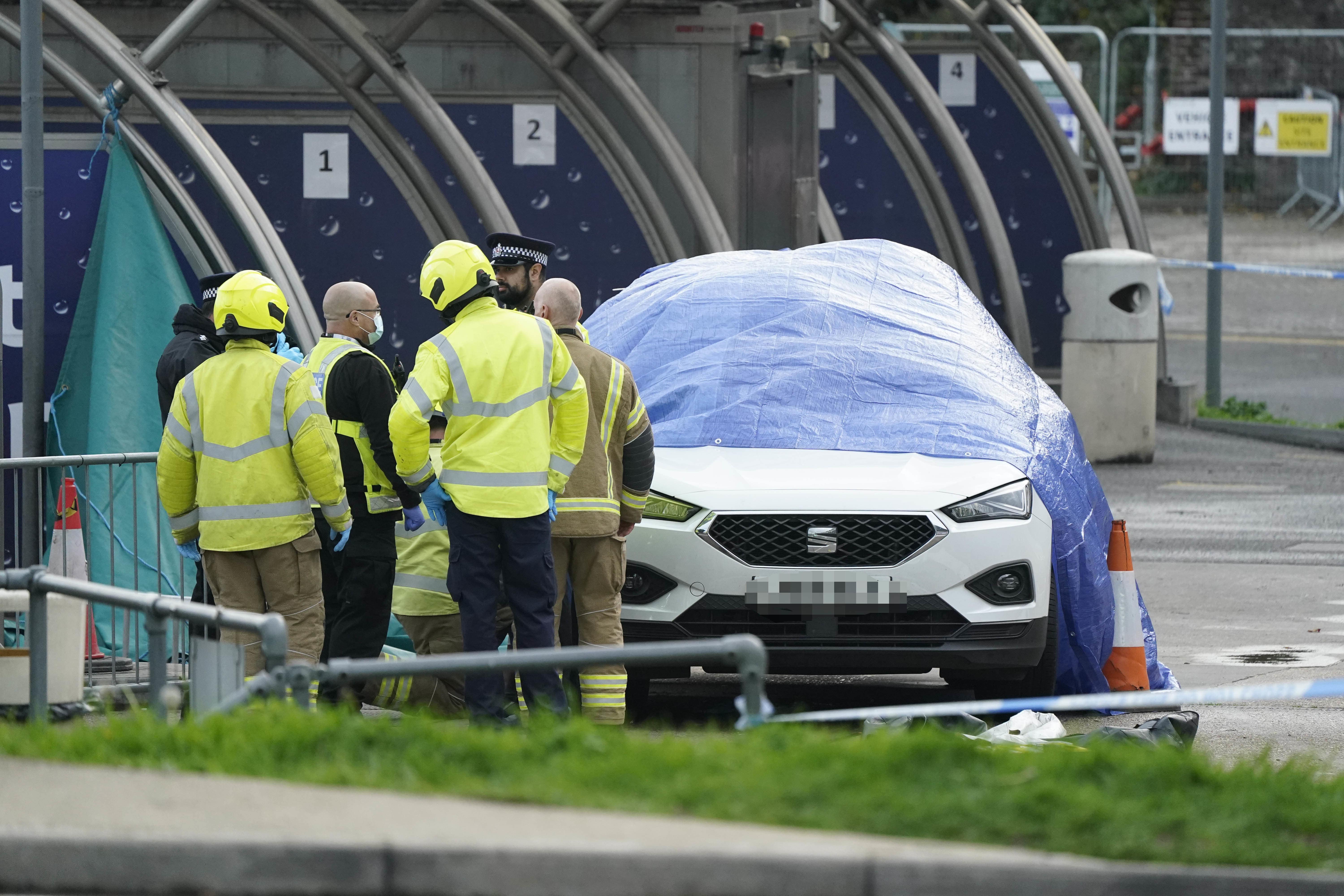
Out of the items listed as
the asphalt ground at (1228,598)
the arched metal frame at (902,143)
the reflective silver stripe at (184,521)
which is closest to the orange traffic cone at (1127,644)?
the asphalt ground at (1228,598)

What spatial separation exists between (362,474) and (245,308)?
766 mm

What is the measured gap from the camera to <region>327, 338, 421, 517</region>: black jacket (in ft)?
24.2

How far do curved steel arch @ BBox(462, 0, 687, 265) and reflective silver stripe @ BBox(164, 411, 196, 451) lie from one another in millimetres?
5987

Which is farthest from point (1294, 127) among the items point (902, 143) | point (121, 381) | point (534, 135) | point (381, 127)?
point (121, 381)

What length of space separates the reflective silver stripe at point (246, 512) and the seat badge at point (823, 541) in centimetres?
176

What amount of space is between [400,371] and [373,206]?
408 centimetres

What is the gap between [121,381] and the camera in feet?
29.9

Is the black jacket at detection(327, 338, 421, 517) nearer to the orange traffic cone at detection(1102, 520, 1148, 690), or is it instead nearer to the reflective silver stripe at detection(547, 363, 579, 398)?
Answer: the reflective silver stripe at detection(547, 363, 579, 398)

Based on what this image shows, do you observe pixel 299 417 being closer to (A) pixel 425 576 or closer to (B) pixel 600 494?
(A) pixel 425 576

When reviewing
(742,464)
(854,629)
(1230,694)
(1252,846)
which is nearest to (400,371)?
(742,464)

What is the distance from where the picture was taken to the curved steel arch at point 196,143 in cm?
919

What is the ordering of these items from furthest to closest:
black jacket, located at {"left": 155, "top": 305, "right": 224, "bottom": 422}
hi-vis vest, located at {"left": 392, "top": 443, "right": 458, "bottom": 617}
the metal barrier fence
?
1. black jacket, located at {"left": 155, "top": 305, "right": 224, "bottom": 422}
2. the metal barrier fence
3. hi-vis vest, located at {"left": 392, "top": 443, "right": 458, "bottom": 617}

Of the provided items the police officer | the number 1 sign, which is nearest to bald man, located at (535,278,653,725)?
the police officer

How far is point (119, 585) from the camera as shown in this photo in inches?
355
